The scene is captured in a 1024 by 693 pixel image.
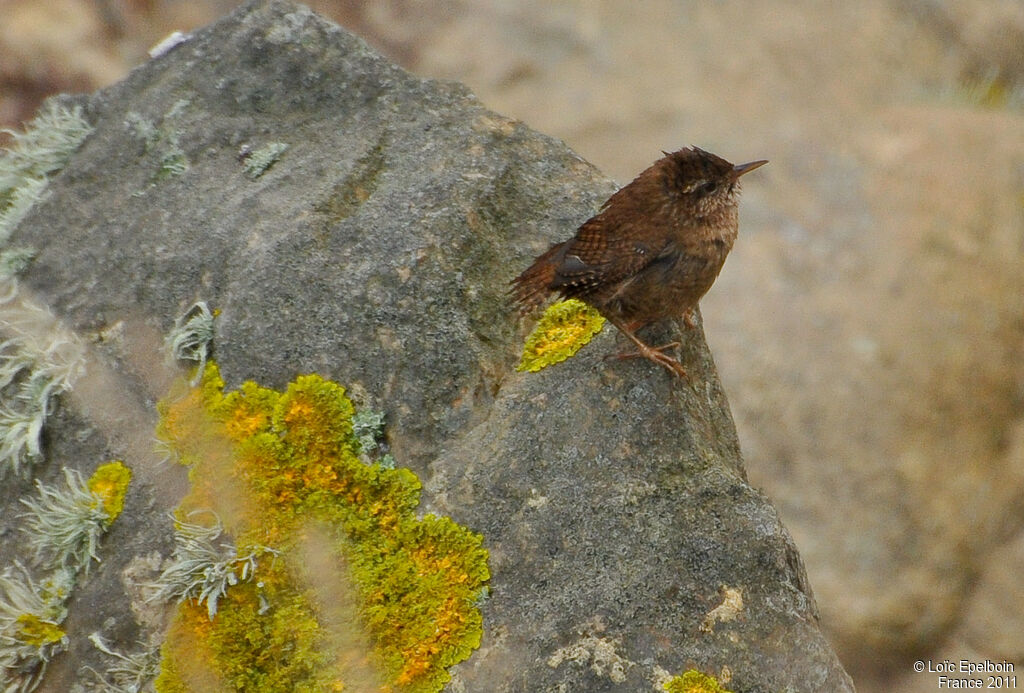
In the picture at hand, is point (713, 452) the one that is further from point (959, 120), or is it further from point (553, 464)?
point (959, 120)

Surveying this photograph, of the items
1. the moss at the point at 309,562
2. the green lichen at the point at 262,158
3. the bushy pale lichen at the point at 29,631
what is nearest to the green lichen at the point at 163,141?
the green lichen at the point at 262,158

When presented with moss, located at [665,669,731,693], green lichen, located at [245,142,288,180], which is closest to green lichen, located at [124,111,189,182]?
green lichen, located at [245,142,288,180]

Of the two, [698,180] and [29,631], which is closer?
[29,631]

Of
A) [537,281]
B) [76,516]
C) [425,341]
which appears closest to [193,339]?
[76,516]

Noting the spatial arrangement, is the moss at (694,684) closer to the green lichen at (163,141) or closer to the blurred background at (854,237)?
the green lichen at (163,141)

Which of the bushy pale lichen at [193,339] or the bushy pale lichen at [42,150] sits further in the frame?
the bushy pale lichen at [42,150]

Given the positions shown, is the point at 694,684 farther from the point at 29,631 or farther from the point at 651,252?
the point at 29,631
